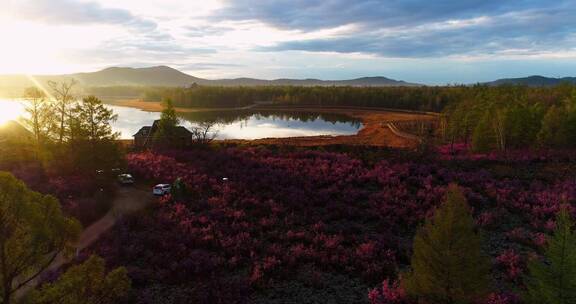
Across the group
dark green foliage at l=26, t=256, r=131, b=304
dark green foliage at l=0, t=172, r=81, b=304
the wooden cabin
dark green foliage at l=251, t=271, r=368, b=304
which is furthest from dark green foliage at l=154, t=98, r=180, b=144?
dark green foliage at l=0, t=172, r=81, b=304

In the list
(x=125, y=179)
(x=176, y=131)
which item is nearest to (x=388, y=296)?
(x=125, y=179)

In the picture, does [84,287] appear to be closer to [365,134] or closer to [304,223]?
[304,223]

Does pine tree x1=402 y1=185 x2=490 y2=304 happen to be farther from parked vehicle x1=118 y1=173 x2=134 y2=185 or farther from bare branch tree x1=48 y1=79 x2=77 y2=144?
bare branch tree x1=48 y1=79 x2=77 y2=144

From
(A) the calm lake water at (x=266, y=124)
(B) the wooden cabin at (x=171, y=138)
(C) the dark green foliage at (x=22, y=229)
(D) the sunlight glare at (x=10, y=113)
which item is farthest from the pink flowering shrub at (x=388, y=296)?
(A) the calm lake water at (x=266, y=124)

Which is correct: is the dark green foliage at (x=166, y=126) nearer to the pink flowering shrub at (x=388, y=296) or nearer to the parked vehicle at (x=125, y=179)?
the parked vehicle at (x=125, y=179)

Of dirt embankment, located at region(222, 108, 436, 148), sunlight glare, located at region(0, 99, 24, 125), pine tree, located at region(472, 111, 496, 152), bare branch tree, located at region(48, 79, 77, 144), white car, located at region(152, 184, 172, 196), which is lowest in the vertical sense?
dirt embankment, located at region(222, 108, 436, 148)

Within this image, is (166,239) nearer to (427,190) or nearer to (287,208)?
(287,208)
